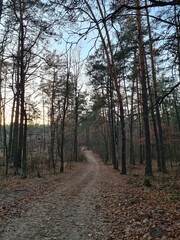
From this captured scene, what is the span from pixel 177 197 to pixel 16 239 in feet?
16.6

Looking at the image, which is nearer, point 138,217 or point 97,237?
point 97,237

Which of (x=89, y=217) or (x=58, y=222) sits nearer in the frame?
(x=58, y=222)

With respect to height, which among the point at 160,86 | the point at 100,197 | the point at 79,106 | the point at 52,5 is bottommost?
the point at 100,197

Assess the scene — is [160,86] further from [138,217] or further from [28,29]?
[138,217]

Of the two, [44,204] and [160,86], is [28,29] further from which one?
[160,86]

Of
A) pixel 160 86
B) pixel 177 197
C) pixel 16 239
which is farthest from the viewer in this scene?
pixel 160 86

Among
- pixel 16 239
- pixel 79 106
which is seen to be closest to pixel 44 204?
pixel 16 239

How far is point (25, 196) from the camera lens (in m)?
8.53

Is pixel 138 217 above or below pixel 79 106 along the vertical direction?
below

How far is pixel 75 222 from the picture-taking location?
18.1ft

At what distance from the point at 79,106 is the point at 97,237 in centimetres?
3010

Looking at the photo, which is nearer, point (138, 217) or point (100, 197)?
point (138, 217)

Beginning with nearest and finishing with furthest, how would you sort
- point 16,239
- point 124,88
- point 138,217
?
point 16,239
point 138,217
point 124,88

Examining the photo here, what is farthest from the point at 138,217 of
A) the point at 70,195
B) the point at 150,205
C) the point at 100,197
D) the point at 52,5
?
the point at 52,5
